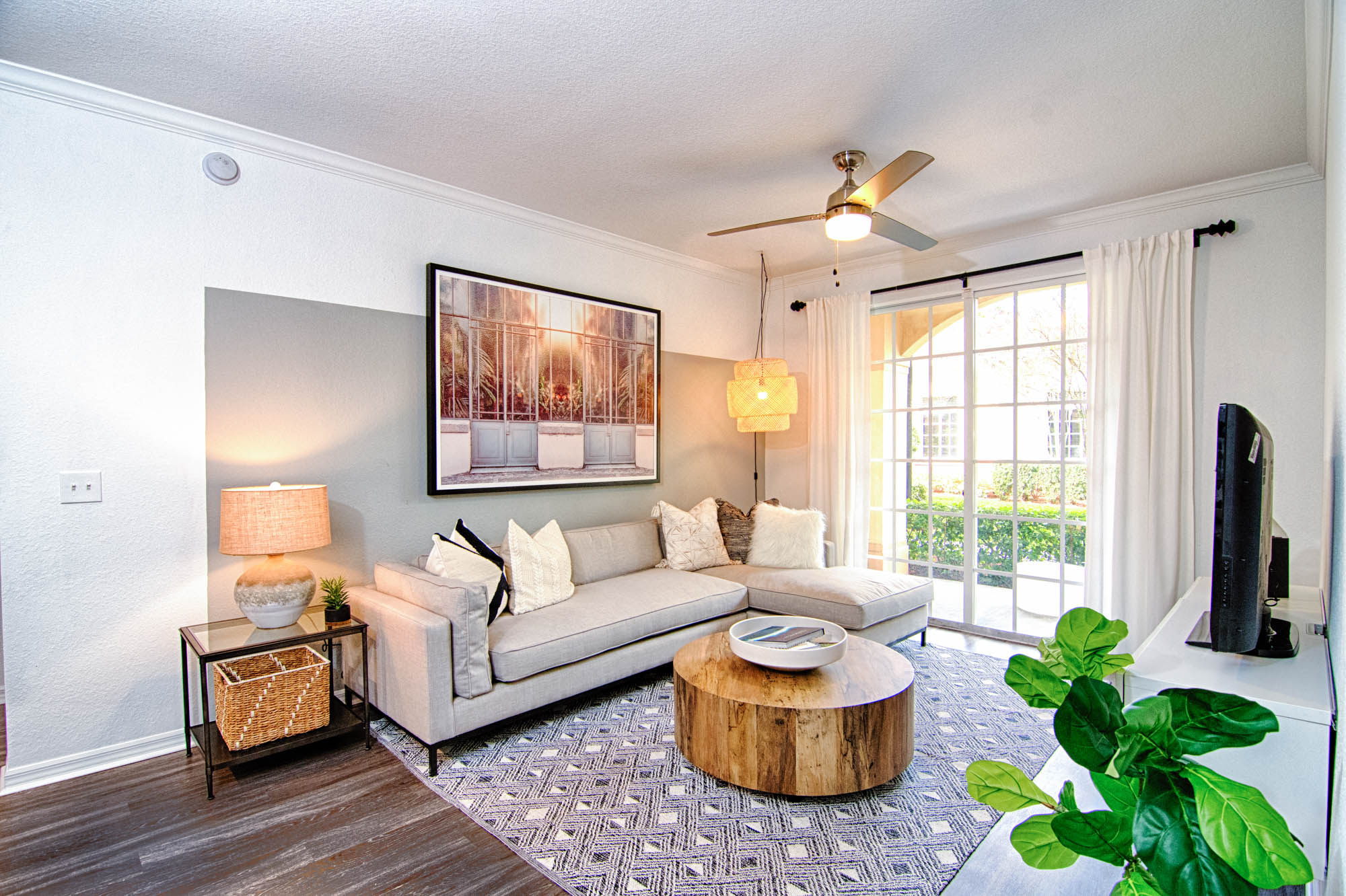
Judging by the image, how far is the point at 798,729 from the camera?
2.15m

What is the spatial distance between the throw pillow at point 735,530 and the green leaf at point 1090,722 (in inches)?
141

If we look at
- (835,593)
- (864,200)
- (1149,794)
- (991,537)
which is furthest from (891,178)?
(991,537)

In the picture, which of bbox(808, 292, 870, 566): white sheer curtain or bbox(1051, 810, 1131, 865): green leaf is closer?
bbox(1051, 810, 1131, 865): green leaf

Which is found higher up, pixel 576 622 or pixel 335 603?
pixel 335 603

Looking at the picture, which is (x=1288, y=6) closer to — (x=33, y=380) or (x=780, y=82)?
(x=780, y=82)

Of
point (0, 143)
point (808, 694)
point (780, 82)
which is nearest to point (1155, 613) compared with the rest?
point (808, 694)

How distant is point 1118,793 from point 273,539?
8.92ft

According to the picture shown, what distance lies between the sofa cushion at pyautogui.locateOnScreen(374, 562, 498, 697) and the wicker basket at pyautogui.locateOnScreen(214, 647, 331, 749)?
52cm

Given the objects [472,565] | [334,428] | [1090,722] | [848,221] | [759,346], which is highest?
[848,221]

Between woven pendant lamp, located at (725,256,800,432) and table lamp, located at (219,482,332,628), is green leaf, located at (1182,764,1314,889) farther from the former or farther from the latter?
woven pendant lamp, located at (725,256,800,432)

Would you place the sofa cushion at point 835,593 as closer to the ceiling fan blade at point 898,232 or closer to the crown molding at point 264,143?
the ceiling fan blade at point 898,232

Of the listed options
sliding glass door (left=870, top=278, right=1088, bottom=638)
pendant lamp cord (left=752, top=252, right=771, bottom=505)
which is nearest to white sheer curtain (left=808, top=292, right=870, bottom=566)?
sliding glass door (left=870, top=278, right=1088, bottom=638)

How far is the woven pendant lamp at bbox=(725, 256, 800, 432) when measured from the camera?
4391mm

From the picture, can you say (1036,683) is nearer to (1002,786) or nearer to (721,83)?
(1002,786)
